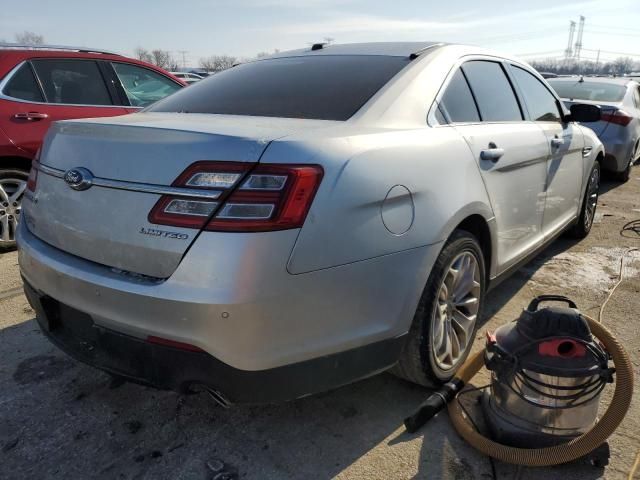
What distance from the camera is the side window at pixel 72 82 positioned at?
15.3 feet

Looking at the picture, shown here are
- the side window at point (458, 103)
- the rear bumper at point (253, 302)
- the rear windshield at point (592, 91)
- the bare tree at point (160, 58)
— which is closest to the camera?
the rear bumper at point (253, 302)

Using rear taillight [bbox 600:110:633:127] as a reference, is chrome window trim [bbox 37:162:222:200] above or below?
above

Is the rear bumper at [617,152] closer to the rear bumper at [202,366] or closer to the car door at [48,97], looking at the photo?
the car door at [48,97]

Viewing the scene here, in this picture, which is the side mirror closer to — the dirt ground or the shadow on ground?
the dirt ground

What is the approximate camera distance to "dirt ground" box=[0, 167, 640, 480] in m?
2.04

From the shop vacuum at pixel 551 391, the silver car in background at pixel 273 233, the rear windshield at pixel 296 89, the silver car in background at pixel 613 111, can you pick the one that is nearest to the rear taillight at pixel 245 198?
the silver car in background at pixel 273 233

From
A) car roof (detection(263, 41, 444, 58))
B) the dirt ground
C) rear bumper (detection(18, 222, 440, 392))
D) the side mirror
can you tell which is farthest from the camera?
the side mirror

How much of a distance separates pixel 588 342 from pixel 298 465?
1202mm

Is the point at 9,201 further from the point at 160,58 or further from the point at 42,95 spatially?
the point at 160,58

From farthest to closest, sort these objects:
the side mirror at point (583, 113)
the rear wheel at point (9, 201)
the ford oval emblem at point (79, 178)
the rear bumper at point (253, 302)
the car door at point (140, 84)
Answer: the car door at point (140, 84) < the rear wheel at point (9, 201) < the side mirror at point (583, 113) < the ford oval emblem at point (79, 178) < the rear bumper at point (253, 302)

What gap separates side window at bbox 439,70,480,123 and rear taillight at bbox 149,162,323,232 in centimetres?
111

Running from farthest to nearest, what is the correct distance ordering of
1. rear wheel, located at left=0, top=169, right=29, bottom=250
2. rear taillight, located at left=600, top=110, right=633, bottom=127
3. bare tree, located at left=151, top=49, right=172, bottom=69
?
bare tree, located at left=151, top=49, right=172, bottom=69, rear taillight, located at left=600, top=110, right=633, bottom=127, rear wheel, located at left=0, top=169, right=29, bottom=250

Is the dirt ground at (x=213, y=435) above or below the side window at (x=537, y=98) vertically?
below

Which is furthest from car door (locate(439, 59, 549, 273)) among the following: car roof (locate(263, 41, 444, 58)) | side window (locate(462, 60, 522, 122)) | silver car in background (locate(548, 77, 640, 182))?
silver car in background (locate(548, 77, 640, 182))
